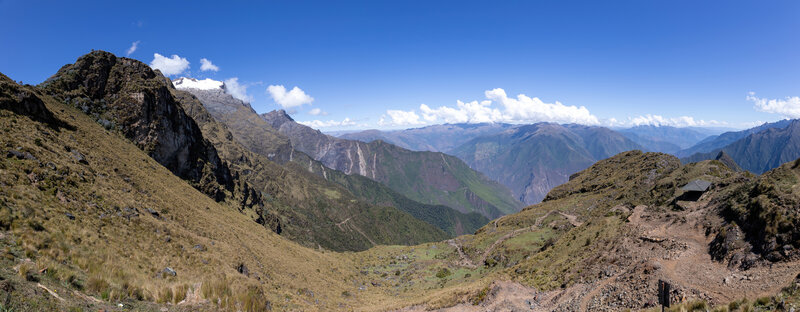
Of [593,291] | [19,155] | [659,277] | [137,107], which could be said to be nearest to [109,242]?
[19,155]

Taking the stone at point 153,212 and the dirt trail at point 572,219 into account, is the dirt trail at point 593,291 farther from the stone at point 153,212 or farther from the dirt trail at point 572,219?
the stone at point 153,212

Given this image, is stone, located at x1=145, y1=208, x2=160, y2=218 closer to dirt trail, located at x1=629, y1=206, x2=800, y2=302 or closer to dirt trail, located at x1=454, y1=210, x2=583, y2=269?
dirt trail, located at x1=629, y1=206, x2=800, y2=302

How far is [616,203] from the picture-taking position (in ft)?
186

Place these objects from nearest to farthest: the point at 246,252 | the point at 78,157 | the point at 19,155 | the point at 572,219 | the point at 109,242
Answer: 1. the point at 109,242
2. the point at 19,155
3. the point at 78,157
4. the point at 246,252
5. the point at 572,219

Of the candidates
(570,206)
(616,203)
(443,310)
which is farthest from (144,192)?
(570,206)

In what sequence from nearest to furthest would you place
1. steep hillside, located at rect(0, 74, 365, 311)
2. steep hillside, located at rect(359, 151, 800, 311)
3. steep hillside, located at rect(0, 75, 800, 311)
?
steep hillside, located at rect(0, 74, 365, 311), steep hillside, located at rect(0, 75, 800, 311), steep hillside, located at rect(359, 151, 800, 311)

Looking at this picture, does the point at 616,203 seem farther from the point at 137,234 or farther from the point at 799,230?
the point at 137,234

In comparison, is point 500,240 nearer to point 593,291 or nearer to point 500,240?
point 500,240

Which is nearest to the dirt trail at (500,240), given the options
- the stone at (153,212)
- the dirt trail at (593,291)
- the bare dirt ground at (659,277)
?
the bare dirt ground at (659,277)

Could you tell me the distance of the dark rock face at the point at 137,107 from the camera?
5984 cm

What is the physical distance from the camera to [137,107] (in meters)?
66.3

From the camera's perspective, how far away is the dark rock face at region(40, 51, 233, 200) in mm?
59844

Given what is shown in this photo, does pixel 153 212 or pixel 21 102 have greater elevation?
pixel 21 102

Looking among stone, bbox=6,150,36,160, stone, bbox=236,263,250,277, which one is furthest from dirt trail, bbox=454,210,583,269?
stone, bbox=6,150,36,160
